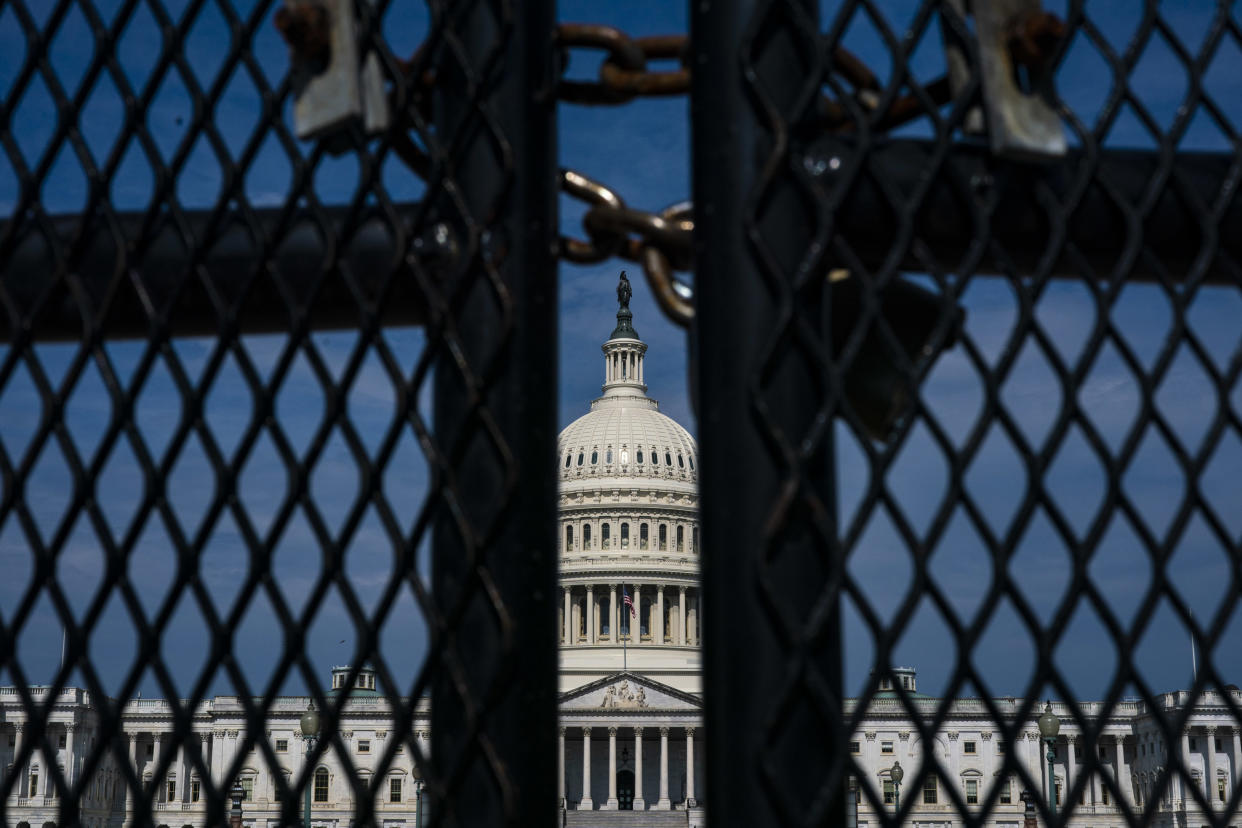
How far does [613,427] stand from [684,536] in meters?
11.0

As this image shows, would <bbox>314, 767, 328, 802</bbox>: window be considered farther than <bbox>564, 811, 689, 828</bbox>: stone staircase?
No

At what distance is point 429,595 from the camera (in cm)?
200

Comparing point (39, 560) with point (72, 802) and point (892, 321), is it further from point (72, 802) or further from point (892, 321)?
point (892, 321)

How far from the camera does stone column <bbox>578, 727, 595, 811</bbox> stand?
93875mm

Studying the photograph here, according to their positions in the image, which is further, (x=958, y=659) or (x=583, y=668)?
(x=583, y=668)

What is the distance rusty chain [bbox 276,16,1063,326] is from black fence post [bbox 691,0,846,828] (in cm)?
9

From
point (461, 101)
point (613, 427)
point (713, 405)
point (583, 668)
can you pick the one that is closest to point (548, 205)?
point (461, 101)

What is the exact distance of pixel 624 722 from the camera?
313ft

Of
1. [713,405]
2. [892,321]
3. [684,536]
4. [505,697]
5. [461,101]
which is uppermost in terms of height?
[684,536]

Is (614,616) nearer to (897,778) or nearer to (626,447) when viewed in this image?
(626,447)

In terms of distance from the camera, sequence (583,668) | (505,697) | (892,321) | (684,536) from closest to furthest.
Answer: (505,697)
(892,321)
(583,668)
(684,536)

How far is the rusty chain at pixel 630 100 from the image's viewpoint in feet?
7.06

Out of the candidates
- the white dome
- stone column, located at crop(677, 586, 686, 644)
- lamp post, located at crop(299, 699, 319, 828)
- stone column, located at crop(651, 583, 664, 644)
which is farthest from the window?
lamp post, located at crop(299, 699, 319, 828)

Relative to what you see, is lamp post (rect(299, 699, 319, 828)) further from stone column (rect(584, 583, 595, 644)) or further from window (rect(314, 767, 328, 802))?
stone column (rect(584, 583, 595, 644))
